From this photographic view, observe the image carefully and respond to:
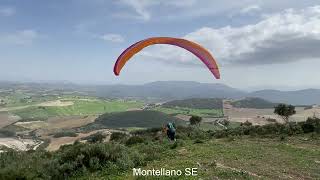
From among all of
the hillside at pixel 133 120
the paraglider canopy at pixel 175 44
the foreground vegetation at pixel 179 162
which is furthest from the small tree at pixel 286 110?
the hillside at pixel 133 120

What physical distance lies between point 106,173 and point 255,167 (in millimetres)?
6816

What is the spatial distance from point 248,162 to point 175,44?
8208 millimetres

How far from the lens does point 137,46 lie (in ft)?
75.0

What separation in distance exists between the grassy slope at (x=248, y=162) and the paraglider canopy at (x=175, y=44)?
4.76m

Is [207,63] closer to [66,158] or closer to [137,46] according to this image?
[137,46]

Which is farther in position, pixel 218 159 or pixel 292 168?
pixel 218 159

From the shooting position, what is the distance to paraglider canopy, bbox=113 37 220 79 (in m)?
22.7

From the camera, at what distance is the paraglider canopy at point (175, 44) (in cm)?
2272

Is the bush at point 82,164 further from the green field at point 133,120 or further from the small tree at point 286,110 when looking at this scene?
the green field at point 133,120

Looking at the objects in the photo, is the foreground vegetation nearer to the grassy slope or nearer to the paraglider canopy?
the grassy slope

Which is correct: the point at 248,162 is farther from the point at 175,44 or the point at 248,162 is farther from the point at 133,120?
the point at 133,120

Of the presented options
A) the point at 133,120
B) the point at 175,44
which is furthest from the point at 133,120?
the point at 175,44

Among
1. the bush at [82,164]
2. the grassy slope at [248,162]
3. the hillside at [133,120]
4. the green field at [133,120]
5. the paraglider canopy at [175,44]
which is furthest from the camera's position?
the hillside at [133,120]

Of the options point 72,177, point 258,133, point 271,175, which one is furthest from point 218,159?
point 258,133
